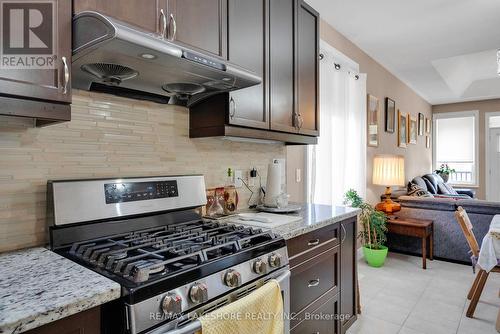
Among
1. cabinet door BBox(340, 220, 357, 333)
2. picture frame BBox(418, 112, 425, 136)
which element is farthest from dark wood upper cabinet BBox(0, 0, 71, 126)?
picture frame BBox(418, 112, 425, 136)

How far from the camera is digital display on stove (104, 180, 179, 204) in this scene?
4.51ft

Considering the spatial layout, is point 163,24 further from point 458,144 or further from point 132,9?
point 458,144

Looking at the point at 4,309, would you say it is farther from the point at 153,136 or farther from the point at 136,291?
the point at 153,136

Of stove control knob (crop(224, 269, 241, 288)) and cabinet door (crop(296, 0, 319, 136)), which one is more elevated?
cabinet door (crop(296, 0, 319, 136))

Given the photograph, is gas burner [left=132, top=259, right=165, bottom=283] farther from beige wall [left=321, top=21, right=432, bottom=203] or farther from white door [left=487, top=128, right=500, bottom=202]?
white door [left=487, top=128, right=500, bottom=202]

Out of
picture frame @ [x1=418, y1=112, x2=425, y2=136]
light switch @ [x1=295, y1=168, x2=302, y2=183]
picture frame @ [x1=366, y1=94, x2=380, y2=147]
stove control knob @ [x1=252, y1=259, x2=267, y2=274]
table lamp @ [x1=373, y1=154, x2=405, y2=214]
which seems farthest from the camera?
picture frame @ [x1=418, y1=112, x2=425, y2=136]

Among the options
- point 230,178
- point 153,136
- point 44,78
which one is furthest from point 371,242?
point 44,78

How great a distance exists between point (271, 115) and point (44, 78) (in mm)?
1221

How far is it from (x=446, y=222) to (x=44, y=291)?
4.02 m


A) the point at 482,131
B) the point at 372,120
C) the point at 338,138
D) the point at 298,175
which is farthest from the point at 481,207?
the point at 482,131

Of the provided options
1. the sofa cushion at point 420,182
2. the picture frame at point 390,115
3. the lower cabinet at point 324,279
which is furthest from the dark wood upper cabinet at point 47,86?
the sofa cushion at point 420,182

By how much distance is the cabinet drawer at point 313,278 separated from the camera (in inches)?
62.7

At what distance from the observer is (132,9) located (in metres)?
1.21

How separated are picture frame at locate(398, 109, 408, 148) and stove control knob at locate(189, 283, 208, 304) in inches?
199
